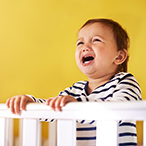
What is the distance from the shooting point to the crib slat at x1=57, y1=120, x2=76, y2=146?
1.85 ft

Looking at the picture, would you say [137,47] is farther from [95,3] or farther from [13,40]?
[13,40]

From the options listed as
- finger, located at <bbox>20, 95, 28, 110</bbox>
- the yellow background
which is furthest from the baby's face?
the yellow background

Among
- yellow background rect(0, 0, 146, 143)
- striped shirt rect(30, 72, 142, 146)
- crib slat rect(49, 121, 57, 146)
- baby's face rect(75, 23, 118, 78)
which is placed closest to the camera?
striped shirt rect(30, 72, 142, 146)

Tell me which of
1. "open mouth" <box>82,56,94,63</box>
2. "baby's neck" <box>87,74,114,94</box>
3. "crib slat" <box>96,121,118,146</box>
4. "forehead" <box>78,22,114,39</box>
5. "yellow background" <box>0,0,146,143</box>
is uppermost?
"yellow background" <box>0,0,146,143</box>

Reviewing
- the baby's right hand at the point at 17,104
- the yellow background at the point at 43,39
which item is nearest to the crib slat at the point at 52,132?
the yellow background at the point at 43,39

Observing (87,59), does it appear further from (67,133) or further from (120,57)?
(67,133)

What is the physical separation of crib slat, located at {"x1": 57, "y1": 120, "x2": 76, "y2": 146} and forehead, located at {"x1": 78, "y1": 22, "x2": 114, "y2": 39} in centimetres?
50

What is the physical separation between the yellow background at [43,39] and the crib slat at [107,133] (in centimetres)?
118

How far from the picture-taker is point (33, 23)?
75.2 inches

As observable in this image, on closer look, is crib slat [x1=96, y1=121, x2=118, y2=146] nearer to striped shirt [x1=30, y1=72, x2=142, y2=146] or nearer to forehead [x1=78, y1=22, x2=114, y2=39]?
striped shirt [x1=30, y1=72, x2=142, y2=146]

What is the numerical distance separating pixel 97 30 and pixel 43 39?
92cm

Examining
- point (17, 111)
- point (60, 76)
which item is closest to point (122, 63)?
point (17, 111)

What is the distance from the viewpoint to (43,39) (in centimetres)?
187

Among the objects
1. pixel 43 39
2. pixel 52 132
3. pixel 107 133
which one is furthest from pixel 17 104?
pixel 43 39
